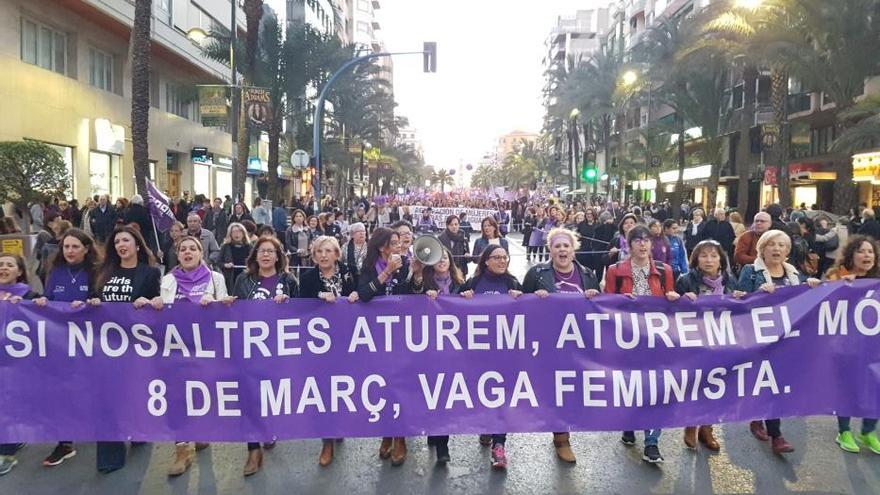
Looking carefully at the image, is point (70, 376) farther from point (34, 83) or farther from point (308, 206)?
point (308, 206)

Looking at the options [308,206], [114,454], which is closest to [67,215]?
[308,206]

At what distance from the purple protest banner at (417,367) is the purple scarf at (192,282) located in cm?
32

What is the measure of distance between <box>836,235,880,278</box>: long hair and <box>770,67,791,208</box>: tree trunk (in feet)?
64.4

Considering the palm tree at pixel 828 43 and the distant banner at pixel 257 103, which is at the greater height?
the palm tree at pixel 828 43

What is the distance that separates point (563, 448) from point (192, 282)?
2.89m

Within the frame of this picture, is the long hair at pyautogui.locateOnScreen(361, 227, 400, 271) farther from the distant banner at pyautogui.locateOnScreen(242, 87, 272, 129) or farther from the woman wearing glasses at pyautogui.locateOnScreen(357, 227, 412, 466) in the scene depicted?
the distant banner at pyautogui.locateOnScreen(242, 87, 272, 129)

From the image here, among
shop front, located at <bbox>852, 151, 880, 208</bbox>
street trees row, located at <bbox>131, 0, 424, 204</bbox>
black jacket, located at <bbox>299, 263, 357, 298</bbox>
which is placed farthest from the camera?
shop front, located at <bbox>852, 151, 880, 208</bbox>

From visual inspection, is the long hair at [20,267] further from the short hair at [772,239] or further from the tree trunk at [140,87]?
the tree trunk at [140,87]

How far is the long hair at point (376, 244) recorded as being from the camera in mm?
5535

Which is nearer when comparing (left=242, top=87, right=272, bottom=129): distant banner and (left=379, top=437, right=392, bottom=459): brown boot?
(left=379, top=437, right=392, bottom=459): brown boot

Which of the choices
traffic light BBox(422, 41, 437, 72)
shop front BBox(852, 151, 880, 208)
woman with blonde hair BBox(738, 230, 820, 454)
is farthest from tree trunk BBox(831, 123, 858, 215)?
woman with blonde hair BBox(738, 230, 820, 454)

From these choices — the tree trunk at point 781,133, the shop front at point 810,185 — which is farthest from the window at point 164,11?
the shop front at point 810,185

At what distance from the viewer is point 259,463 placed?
5137mm

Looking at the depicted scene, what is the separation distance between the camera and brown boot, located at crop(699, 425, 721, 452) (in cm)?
550
